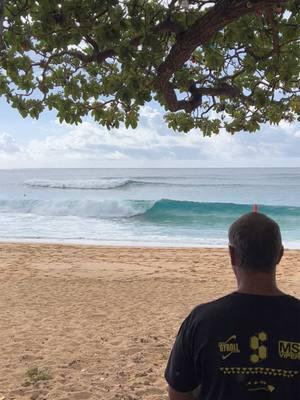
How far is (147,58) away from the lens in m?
3.26

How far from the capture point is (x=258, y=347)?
65.9 inches

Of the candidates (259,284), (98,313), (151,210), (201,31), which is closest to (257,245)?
(259,284)

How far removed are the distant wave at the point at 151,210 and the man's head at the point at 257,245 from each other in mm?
27077

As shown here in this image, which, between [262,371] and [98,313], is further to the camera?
[98,313]

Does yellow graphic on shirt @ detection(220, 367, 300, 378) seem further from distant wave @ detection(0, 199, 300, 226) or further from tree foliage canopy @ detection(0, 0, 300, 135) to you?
distant wave @ detection(0, 199, 300, 226)

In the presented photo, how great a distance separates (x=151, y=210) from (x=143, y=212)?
800mm

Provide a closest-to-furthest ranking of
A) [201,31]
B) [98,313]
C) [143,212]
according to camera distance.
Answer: [201,31] → [98,313] → [143,212]

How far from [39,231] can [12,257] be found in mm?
8798

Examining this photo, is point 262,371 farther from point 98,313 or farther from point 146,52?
point 98,313

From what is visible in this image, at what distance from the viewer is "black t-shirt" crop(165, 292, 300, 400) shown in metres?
1.67

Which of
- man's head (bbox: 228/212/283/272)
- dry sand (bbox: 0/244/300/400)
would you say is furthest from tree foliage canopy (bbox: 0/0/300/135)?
dry sand (bbox: 0/244/300/400)

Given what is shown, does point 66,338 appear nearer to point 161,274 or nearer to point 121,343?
point 121,343

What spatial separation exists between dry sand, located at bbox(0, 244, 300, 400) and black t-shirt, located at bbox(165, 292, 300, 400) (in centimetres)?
328

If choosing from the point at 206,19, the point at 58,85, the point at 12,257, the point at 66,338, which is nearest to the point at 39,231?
the point at 12,257
